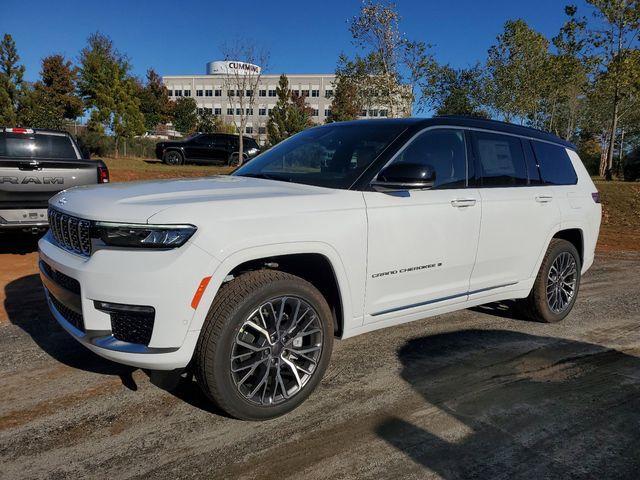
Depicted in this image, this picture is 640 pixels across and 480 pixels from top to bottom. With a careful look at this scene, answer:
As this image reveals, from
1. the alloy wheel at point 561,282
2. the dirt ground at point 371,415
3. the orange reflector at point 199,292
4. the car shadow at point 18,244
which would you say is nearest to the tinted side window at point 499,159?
the alloy wheel at point 561,282

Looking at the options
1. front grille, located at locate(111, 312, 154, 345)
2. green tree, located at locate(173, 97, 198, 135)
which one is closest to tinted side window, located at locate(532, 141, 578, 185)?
front grille, located at locate(111, 312, 154, 345)

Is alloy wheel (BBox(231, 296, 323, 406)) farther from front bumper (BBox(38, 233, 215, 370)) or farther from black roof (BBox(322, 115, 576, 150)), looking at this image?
black roof (BBox(322, 115, 576, 150))

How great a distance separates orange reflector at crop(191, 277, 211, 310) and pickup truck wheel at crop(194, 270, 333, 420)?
15 centimetres

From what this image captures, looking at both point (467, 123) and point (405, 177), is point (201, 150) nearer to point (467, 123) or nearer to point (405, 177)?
point (467, 123)

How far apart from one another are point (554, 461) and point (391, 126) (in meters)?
2.54

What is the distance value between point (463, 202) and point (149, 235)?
239 cm

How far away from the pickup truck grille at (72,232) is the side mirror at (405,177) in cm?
182

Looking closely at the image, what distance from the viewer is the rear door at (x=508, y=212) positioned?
417 centimetres

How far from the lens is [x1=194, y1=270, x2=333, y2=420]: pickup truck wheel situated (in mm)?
2789

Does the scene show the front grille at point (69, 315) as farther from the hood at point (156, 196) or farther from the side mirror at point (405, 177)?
the side mirror at point (405, 177)

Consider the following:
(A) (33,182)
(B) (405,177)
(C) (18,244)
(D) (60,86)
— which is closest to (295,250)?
(B) (405,177)

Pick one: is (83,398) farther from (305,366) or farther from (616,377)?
(616,377)

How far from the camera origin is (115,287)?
8.68 feet

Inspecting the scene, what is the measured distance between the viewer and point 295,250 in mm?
2994
